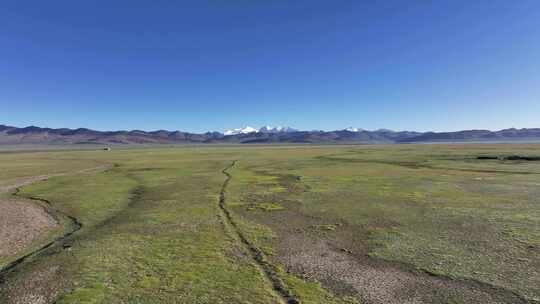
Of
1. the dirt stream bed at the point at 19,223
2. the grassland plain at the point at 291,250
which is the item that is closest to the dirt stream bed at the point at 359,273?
the grassland plain at the point at 291,250

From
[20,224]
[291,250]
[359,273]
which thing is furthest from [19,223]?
[359,273]

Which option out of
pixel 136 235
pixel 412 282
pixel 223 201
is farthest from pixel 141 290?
pixel 223 201

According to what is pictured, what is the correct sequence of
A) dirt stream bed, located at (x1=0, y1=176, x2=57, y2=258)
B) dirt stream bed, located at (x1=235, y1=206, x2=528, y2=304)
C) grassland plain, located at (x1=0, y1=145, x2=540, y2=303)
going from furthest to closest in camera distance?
dirt stream bed, located at (x1=0, y1=176, x2=57, y2=258) → grassland plain, located at (x1=0, y1=145, x2=540, y2=303) → dirt stream bed, located at (x1=235, y1=206, x2=528, y2=304)

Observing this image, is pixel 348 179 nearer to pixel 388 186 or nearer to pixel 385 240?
pixel 388 186

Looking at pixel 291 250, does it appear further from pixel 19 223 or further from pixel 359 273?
pixel 19 223

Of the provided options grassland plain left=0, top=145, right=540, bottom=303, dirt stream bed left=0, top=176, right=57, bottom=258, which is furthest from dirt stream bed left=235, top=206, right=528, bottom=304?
dirt stream bed left=0, top=176, right=57, bottom=258

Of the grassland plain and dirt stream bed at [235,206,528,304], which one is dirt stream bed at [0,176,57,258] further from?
dirt stream bed at [235,206,528,304]

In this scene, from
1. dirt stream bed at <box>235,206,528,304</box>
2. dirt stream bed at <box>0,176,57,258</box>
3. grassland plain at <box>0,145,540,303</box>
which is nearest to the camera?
dirt stream bed at <box>235,206,528,304</box>

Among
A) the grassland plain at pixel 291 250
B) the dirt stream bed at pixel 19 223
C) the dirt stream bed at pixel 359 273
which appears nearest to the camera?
the dirt stream bed at pixel 359 273

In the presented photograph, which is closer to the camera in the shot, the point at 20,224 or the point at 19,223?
the point at 20,224

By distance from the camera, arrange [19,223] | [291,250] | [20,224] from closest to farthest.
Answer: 1. [291,250]
2. [20,224]
3. [19,223]

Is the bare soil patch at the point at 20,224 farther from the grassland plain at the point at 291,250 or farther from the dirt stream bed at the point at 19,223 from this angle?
the grassland plain at the point at 291,250
